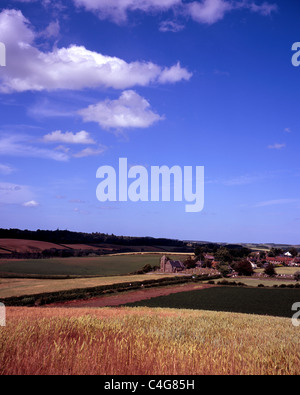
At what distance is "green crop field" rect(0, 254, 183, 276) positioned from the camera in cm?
7519

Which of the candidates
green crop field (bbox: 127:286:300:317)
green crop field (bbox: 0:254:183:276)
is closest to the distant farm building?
green crop field (bbox: 0:254:183:276)

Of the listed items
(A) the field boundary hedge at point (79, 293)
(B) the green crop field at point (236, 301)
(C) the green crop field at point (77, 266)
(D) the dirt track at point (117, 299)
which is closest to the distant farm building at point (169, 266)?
(C) the green crop field at point (77, 266)

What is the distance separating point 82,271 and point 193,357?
80053 mm

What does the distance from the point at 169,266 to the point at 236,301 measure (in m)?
50.7

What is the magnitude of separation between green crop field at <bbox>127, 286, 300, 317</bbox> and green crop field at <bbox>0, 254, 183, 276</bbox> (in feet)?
101

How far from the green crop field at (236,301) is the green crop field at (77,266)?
101 feet

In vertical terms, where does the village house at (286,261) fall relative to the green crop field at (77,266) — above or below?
below

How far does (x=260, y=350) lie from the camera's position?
6.58m

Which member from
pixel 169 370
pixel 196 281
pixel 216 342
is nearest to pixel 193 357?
pixel 169 370

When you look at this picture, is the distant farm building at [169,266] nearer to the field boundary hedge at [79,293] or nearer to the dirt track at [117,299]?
the field boundary hedge at [79,293]

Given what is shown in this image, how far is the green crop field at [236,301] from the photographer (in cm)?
4450

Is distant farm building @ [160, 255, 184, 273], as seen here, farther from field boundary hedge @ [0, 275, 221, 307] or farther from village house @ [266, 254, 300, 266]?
village house @ [266, 254, 300, 266]

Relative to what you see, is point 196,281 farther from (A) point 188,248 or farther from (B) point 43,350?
(B) point 43,350

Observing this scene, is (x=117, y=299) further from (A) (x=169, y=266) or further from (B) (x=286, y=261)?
(B) (x=286, y=261)
